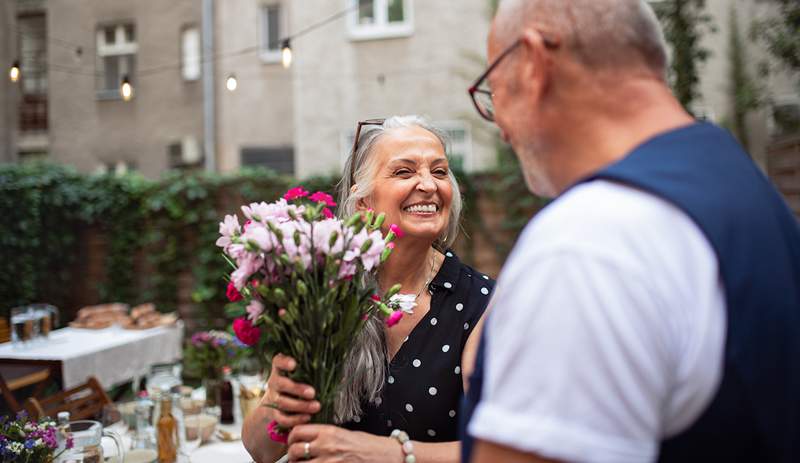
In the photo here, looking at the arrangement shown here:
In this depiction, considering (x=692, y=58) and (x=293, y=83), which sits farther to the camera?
(x=293, y=83)

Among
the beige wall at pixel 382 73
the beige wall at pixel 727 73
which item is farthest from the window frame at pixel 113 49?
the beige wall at pixel 727 73

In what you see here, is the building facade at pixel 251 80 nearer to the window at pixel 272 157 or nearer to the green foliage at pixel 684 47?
the window at pixel 272 157

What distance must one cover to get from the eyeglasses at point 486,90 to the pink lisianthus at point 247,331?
673 mm

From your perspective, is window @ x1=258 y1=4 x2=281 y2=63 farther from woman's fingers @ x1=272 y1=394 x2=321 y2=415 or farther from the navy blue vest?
the navy blue vest

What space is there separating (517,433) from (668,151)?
379mm

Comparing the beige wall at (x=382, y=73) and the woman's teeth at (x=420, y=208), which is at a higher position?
the beige wall at (x=382, y=73)

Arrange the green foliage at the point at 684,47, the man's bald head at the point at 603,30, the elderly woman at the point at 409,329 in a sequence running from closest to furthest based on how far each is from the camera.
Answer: the man's bald head at the point at 603,30 < the elderly woman at the point at 409,329 < the green foliage at the point at 684,47

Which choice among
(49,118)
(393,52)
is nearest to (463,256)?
(393,52)

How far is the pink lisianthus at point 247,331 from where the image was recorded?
1415 mm

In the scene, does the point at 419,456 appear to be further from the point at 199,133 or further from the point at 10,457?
the point at 199,133

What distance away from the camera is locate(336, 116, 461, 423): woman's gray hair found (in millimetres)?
1751

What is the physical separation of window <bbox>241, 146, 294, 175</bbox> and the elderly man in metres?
11.0

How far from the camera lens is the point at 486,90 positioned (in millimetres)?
1158

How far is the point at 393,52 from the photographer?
10.5 meters
